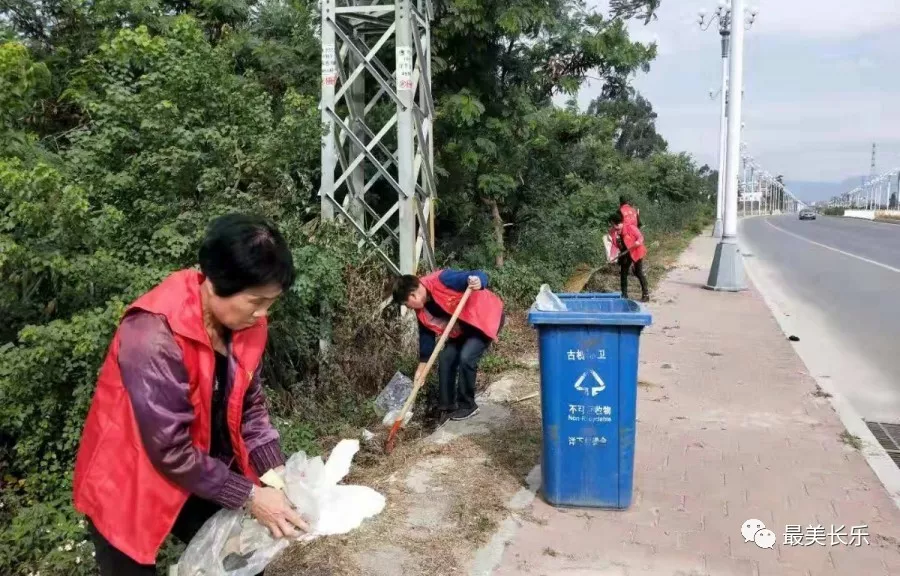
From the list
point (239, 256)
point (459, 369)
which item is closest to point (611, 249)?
point (459, 369)

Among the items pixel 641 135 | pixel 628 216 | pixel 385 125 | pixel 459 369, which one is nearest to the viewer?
pixel 459 369

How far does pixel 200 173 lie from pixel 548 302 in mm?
2483

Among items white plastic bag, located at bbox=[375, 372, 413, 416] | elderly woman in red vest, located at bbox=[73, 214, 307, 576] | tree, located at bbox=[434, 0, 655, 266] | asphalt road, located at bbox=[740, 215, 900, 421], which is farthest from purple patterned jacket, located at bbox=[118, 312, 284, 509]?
tree, located at bbox=[434, 0, 655, 266]

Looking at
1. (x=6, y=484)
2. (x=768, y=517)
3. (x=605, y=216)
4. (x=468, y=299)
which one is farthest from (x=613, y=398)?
(x=605, y=216)

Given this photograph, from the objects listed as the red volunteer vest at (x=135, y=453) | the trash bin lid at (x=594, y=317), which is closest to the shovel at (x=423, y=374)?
the trash bin lid at (x=594, y=317)

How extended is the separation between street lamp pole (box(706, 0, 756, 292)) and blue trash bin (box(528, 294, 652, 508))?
29.1ft

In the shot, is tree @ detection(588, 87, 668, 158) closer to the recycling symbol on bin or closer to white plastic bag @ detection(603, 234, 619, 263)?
white plastic bag @ detection(603, 234, 619, 263)

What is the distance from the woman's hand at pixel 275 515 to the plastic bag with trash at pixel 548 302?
7.50 feet

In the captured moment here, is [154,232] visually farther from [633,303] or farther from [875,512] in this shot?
[875,512]

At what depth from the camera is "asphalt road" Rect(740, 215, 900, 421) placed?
668cm

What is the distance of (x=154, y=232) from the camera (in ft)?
15.3

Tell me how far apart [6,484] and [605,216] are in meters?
11.5

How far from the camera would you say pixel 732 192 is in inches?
489

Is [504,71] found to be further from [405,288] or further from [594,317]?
[594,317]
